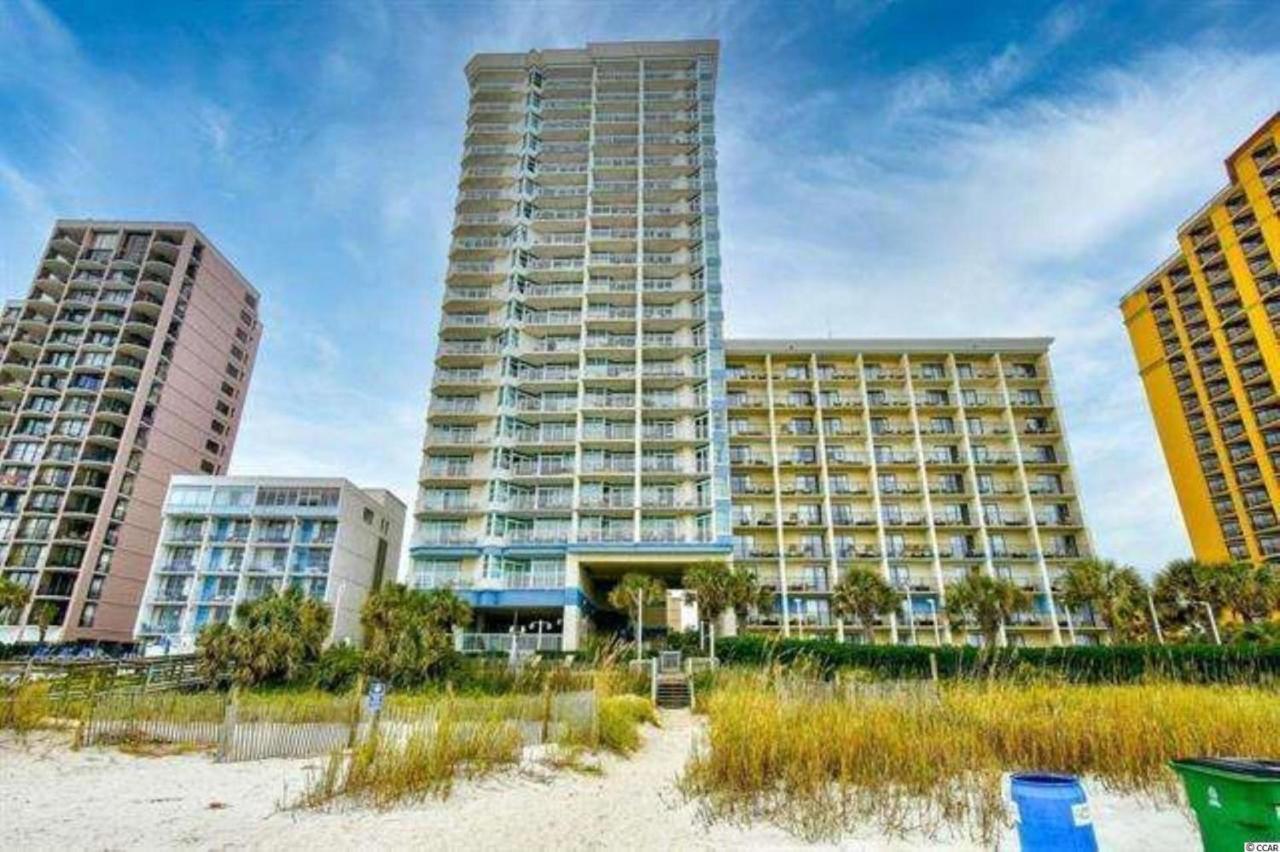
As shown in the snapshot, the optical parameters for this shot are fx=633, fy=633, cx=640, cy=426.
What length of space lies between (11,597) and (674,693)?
4439 centimetres

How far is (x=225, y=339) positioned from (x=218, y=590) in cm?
3134

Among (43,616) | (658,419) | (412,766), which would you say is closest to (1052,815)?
(412,766)

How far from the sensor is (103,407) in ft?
181

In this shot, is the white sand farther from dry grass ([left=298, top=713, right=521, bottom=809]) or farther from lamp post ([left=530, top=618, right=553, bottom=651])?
lamp post ([left=530, top=618, right=553, bottom=651])

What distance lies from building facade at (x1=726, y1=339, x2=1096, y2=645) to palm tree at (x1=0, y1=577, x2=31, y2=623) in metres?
48.0

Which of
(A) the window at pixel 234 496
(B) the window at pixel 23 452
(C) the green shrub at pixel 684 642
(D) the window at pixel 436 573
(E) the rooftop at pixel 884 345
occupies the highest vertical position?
(E) the rooftop at pixel 884 345

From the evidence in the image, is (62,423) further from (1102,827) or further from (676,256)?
(1102,827)

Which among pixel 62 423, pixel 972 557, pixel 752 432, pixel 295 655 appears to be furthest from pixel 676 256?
pixel 62 423

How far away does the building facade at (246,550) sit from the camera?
47.5 meters

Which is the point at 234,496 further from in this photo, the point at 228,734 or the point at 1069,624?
the point at 1069,624

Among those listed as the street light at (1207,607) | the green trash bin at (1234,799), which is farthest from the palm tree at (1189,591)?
the green trash bin at (1234,799)

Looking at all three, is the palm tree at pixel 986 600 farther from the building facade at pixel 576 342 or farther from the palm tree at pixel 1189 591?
the building facade at pixel 576 342

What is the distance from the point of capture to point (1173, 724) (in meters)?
9.32

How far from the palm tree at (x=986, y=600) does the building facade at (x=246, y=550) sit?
137 feet
